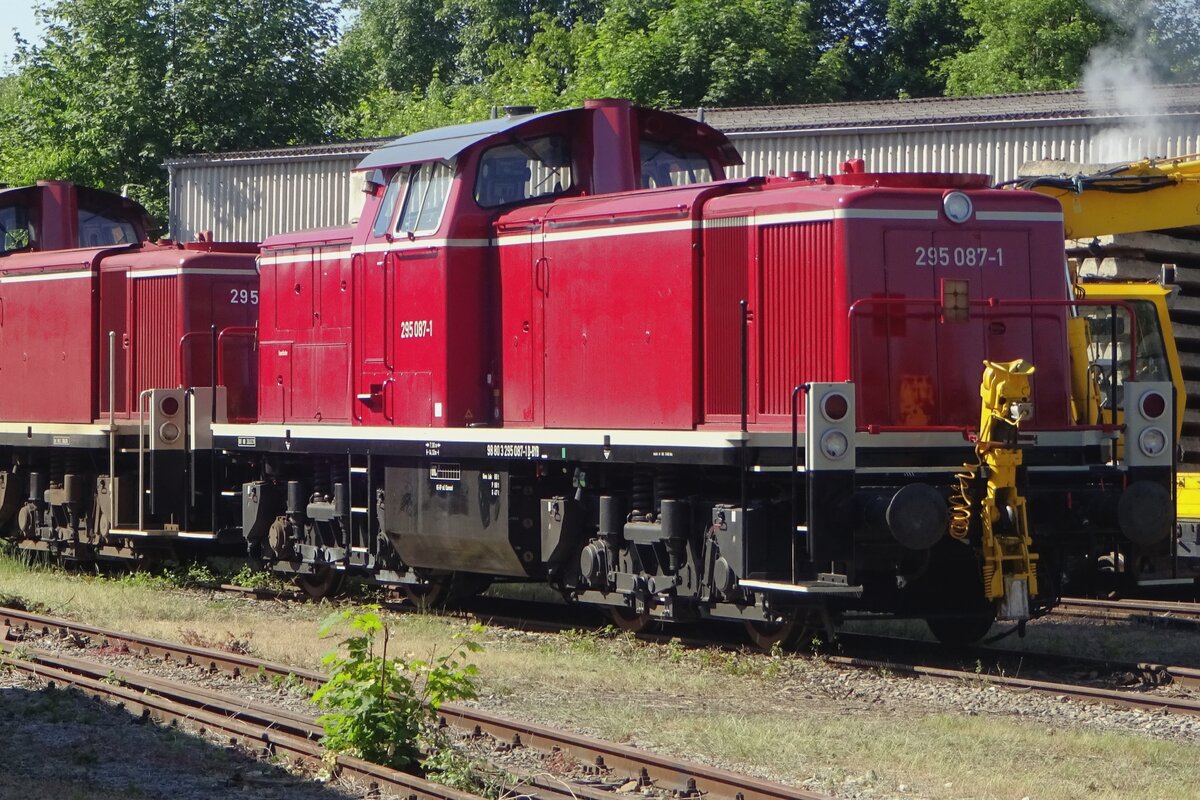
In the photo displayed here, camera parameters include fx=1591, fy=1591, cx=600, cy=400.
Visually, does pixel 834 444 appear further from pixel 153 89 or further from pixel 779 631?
pixel 153 89

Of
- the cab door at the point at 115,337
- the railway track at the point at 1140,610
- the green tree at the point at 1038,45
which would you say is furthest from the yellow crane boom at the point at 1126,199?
the green tree at the point at 1038,45

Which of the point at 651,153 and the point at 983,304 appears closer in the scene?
the point at 983,304

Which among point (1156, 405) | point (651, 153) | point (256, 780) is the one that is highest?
point (651, 153)

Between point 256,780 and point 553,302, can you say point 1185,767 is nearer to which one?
point 256,780

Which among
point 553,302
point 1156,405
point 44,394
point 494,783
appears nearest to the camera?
point 494,783

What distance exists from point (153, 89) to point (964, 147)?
Answer: 21.6 meters

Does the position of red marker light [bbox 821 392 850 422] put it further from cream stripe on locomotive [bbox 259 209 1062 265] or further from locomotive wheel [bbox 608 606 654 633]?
locomotive wheel [bbox 608 606 654 633]

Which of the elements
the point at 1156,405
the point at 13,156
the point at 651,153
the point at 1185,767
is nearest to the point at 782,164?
the point at 651,153

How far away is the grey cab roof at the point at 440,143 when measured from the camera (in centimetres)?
1159

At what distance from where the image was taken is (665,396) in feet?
34.5

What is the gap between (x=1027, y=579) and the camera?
930cm

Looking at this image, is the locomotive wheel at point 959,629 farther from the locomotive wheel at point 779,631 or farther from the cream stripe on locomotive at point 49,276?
the cream stripe on locomotive at point 49,276

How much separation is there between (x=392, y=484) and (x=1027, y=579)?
5.23m

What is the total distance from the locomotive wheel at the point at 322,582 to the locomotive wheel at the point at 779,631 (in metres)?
4.60
